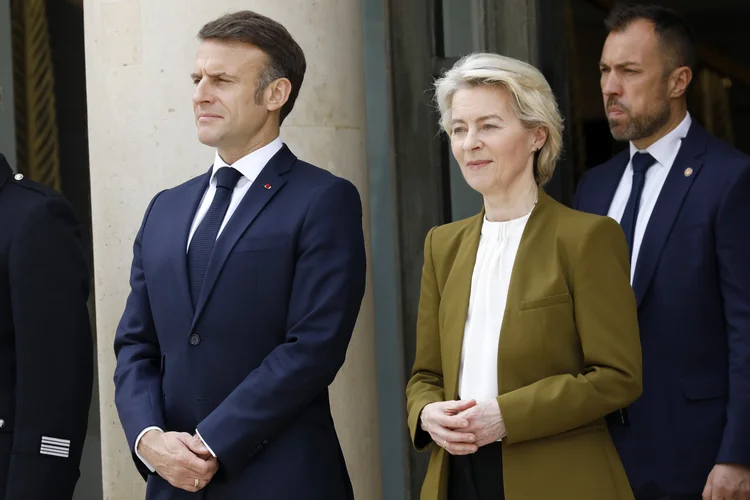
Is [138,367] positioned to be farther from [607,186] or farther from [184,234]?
[607,186]

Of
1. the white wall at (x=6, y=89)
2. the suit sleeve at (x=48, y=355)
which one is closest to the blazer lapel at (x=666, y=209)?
the suit sleeve at (x=48, y=355)

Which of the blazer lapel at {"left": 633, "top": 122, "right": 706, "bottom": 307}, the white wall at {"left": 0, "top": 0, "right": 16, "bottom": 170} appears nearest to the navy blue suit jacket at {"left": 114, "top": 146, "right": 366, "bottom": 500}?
the blazer lapel at {"left": 633, "top": 122, "right": 706, "bottom": 307}

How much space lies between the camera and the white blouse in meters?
2.88

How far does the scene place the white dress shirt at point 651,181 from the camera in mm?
3664

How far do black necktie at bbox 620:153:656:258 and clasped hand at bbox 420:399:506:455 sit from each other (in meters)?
1.05

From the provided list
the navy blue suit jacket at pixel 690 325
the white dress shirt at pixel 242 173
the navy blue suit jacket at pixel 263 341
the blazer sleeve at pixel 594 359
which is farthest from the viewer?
the navy blue suit jacket at pixel 690 325

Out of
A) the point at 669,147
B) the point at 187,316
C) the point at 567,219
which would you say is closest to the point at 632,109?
the point at 669,147

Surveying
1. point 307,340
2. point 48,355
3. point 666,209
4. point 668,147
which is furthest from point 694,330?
point 48,355

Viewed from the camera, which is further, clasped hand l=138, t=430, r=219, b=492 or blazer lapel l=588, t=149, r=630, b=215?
blazer lapel l=588, t=149, r=630, b=215

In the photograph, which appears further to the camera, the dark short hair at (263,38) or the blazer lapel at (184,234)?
the dark short hair at (263,38)

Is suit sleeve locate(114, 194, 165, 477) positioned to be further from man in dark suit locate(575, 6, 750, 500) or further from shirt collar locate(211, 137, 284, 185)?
Answer: man in dark suit locate(575, 6, 750, 500)

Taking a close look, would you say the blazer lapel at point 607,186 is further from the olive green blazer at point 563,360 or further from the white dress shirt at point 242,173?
the white dress shirt at point 242,173

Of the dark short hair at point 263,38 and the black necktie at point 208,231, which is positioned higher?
the dark short hair at point 263,38

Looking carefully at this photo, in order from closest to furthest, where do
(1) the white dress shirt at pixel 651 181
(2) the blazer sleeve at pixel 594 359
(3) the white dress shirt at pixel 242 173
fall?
(2) the blazer sleeve at pixel 594 359 → (3) the white dress shirt at pixel 242 173 → (1) the white dress shirt at pixel 651 181
